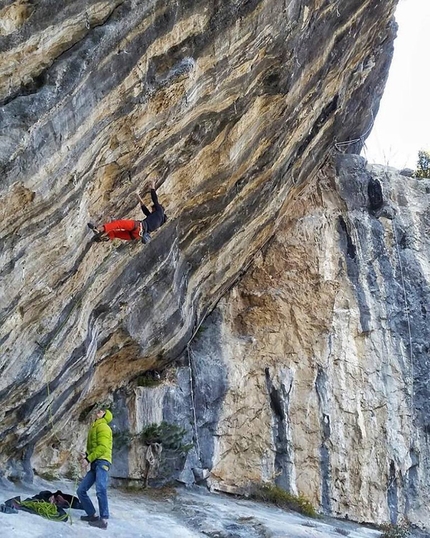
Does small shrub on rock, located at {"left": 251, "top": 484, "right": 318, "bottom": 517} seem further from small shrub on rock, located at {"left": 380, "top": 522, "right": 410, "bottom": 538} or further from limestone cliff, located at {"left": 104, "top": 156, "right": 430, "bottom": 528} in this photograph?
small shrub on rock, located at {"left": 380, "top": 522, "right": 410, "bottom": 538}

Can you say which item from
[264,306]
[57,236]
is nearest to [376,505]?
[264,306]

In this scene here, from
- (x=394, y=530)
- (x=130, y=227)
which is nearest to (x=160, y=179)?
(x=130, y=227)

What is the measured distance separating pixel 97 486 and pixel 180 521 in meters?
2.56

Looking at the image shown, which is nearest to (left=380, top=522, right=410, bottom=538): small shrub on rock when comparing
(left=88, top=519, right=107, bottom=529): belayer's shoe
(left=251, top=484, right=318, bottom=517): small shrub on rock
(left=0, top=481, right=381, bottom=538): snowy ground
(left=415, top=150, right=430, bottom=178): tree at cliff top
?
(left=0, top=481, right=381, bottom=538): snowy ground

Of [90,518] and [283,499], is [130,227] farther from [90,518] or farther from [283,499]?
[283,499]

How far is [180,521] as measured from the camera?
10.5 m

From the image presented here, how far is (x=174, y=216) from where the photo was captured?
11633mm

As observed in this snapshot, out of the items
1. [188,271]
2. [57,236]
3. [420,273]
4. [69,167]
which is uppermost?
[420,273]

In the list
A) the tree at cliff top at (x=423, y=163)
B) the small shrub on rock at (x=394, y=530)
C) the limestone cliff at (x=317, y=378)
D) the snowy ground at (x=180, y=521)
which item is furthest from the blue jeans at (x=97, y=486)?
the tree at cliff top at (x=423, y=163)

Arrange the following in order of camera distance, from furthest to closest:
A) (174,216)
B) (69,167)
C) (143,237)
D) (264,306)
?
(264,306), (174,216), (143,237), (69,167)

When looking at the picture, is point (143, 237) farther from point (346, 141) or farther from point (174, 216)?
point (346, 141)

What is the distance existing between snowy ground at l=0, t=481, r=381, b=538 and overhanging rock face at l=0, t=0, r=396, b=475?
1721 mm

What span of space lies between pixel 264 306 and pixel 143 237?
257 inches

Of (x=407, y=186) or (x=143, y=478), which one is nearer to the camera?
(x=143, y=478)
